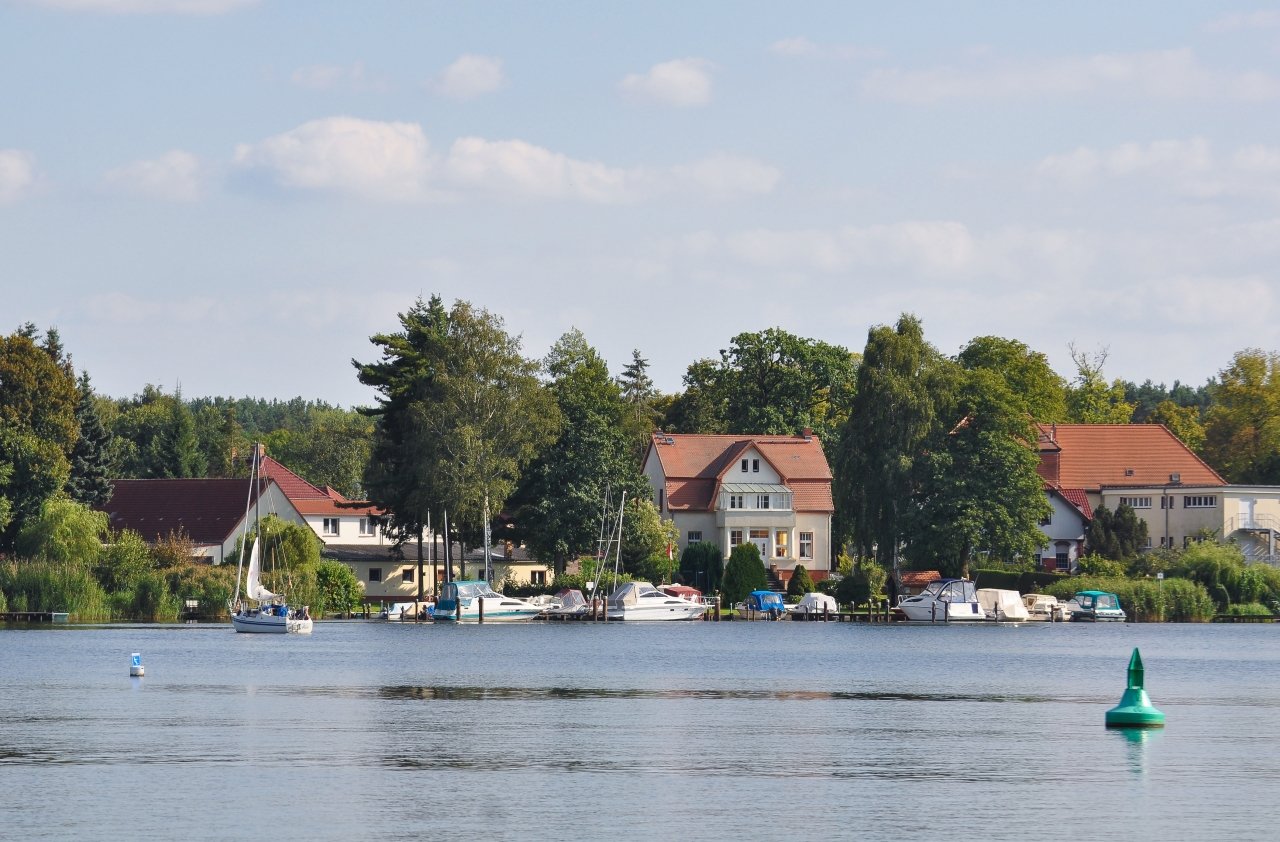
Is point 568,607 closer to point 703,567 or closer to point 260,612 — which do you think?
point 703,567

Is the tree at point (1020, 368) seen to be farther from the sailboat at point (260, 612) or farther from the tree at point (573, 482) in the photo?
the sailboat at point (260, 612)

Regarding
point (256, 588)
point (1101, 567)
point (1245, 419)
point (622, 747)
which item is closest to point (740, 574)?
point (1101, 567)

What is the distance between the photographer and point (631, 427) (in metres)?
132

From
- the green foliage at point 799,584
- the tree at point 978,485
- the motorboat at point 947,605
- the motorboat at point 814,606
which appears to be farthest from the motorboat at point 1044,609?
the green foliage at point 799,584

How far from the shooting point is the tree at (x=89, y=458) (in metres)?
108

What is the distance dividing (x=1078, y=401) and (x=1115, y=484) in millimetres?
27755

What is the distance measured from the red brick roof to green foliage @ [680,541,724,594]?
701 cm

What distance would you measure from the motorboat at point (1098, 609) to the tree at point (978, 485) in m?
4.55

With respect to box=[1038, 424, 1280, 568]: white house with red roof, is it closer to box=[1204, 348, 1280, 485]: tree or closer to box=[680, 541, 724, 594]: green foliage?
box=[1204, 348, 1280, 485]: tree

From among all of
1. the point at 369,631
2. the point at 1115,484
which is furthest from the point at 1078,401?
the point at 369,631

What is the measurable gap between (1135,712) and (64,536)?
217 ft

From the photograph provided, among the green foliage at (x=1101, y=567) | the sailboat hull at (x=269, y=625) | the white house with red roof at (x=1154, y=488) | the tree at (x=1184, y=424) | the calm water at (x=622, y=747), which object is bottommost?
the calm water at (x=622, y=747)

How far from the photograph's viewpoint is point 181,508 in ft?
402

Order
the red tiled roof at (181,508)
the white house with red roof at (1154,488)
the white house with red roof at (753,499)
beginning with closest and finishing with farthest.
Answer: the white house with red roof at (1154,488) → the white house with red roof at (753,499) → the red tiled roof at (181,508)
